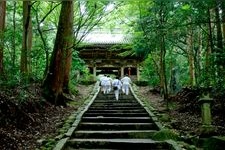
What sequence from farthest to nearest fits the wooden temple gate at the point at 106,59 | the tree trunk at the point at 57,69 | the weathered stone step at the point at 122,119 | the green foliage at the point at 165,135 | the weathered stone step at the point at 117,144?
the wooden temple gate at the point at 106,59, the tree trunk at the point at 57,69, the weathered stone step at the point at 122,119, the green foliage at the point at 165,135, the weathered stone step at the point at 117,144

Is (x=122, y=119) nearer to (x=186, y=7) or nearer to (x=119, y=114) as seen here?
(x=119, y=114)

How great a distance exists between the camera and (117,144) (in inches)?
360

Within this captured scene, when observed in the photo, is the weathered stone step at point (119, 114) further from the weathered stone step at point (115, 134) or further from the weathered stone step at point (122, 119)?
the weathered stone step at point (115, 134)

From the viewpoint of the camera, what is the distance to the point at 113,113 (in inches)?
534

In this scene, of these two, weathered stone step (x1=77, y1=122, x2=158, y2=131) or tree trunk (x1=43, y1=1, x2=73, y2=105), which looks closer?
weathered stone step (x1=77, y1=122, x2=158, y2=131)

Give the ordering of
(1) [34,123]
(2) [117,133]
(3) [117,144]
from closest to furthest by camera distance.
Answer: (3) [117,144] < (2) [117,133] < (1) [34,123]

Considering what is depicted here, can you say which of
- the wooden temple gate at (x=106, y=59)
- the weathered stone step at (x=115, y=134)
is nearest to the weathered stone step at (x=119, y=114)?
the weathered stone step at (x=115, y=134)

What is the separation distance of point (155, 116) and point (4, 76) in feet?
17.5

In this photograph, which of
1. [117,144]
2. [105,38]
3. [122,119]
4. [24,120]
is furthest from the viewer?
[105,38]

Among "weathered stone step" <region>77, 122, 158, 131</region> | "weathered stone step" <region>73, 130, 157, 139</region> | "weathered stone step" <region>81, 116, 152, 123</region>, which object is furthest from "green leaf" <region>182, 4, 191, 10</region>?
"weathered stone step" <region>73, 130, 157, 139</region>

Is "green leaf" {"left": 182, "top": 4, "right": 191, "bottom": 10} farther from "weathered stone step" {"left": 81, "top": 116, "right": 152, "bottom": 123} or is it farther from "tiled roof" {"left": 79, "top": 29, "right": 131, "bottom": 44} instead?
"tiled roof" {"left": 79, "top": 29, "right": 131, "bottom": 44}

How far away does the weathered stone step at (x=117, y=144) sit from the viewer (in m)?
9.04

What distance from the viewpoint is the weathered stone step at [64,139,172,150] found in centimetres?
904

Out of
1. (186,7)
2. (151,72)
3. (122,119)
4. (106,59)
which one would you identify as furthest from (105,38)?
(122,119)
